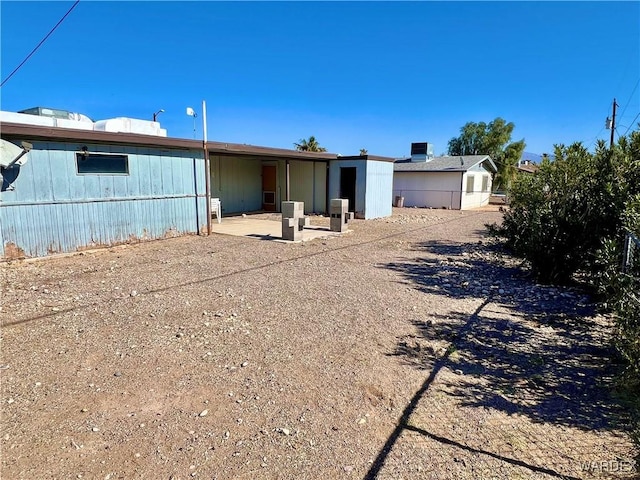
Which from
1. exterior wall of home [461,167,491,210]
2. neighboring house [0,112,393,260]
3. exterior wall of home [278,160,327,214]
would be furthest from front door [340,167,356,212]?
exterior wall of home [461,167,491,210]

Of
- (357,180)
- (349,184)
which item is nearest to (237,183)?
(349,184)

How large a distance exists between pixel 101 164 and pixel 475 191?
2066 cm

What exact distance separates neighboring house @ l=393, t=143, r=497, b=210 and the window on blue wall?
17.3 meters

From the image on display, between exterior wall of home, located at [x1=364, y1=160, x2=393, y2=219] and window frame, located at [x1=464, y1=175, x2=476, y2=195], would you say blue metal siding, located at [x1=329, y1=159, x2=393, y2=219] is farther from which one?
window frame, located at [x1=464, y1=175, x2=476, y2=195]

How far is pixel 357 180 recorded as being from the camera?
15.0 m

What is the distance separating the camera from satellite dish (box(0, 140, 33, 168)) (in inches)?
260

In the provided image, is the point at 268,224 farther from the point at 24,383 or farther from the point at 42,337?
the point at 24,383

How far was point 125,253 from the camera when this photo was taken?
8.18m

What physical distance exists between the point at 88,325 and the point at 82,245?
481 cm

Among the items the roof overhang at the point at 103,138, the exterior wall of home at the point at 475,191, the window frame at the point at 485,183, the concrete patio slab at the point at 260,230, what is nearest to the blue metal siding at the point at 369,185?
the concrete patio slab at the point at 260,230

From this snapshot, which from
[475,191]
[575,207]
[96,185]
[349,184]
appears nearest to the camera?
[575,207]

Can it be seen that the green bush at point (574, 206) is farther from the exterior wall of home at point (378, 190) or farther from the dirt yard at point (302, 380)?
the exterior wall of home at point (378, 190)

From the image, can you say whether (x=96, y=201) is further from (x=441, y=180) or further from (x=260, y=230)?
(x=441, y=180)

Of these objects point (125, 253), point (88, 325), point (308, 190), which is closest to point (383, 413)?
point (88, 325)
